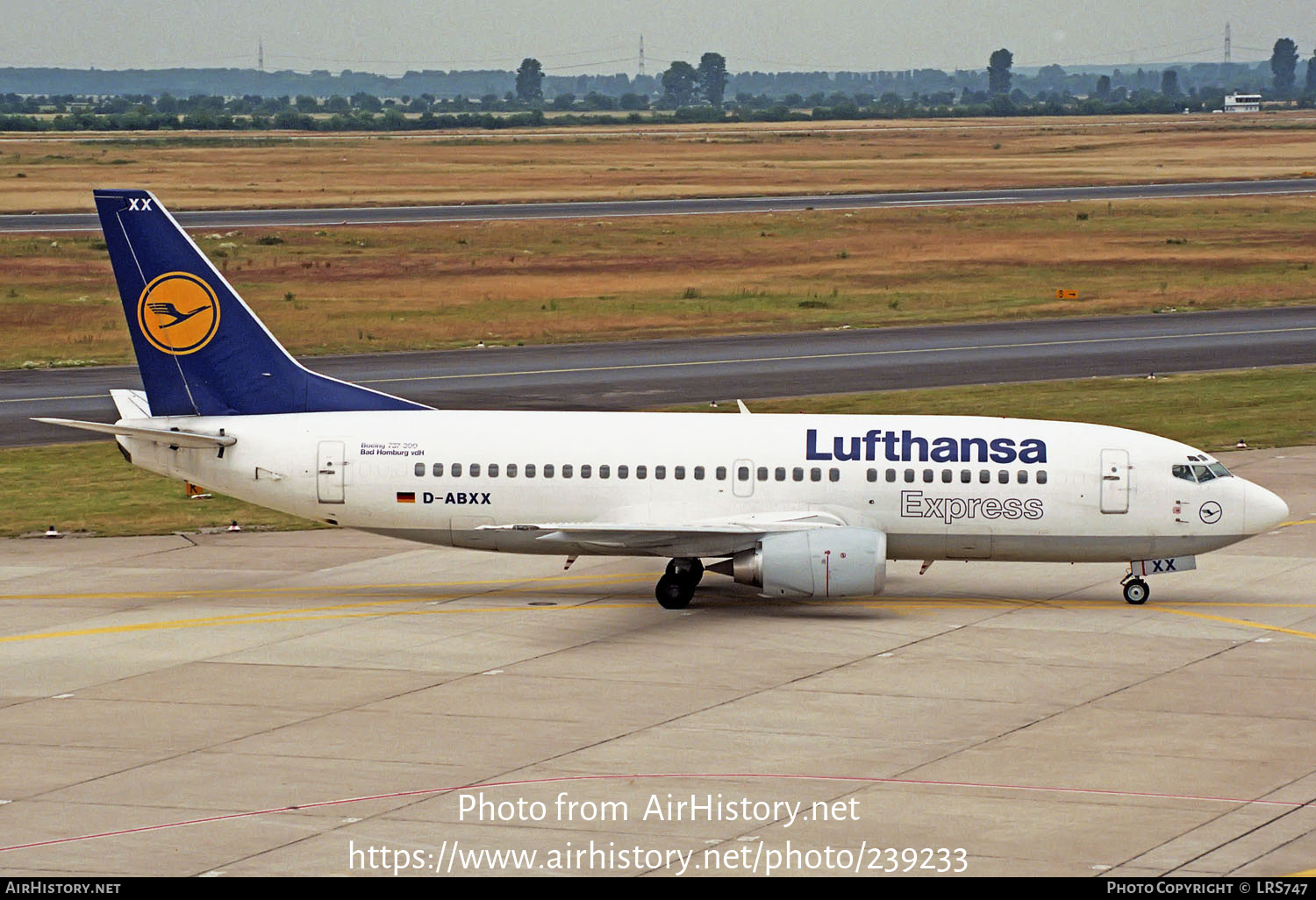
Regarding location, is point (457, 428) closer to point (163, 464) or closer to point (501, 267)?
point (163, 464)

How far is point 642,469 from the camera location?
38.5 m

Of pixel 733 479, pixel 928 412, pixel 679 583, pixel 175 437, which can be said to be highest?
pixel 175 437

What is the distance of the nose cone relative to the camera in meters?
38.0

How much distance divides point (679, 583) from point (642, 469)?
254cm

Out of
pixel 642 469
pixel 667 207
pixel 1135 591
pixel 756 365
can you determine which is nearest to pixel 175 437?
pixel 642 469

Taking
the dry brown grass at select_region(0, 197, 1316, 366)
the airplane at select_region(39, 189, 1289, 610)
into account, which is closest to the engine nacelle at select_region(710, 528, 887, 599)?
the airplane at select_region(39, 189, 1289, 610)

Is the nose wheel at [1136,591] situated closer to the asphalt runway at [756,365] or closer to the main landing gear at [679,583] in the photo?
the main landing gear at [679,583]

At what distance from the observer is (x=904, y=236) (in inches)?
4916

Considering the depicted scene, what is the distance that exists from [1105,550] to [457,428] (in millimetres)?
13743

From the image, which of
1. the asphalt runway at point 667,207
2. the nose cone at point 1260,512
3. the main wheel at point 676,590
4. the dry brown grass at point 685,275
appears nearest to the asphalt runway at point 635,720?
the main wheel at point 676,590

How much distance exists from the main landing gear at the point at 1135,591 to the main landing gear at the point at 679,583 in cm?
888

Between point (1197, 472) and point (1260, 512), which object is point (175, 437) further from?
point (1260, 512)
